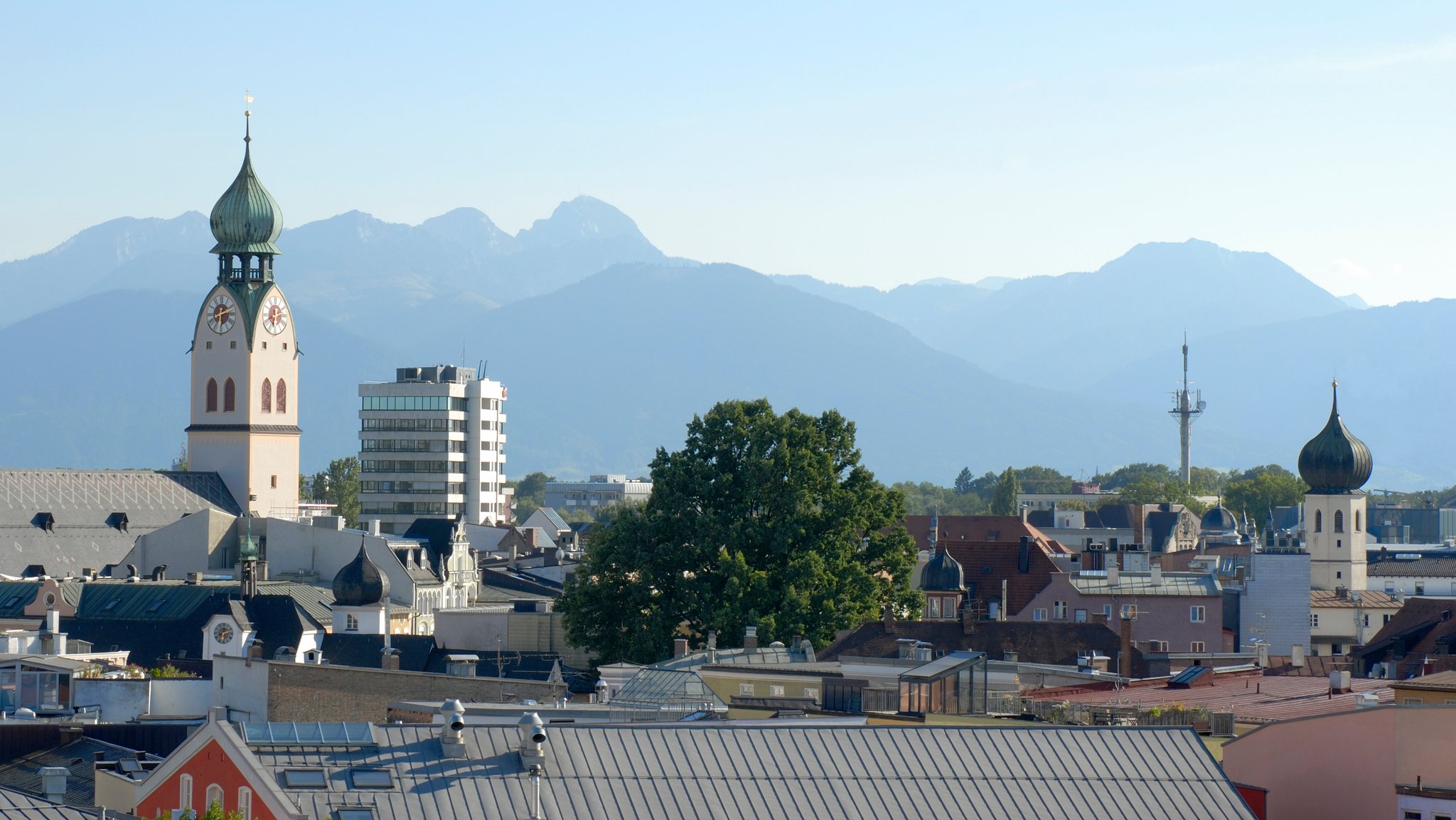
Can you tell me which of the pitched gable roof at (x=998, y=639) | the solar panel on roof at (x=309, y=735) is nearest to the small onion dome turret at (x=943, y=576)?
the pitched gable roof at (x=998, y=639)

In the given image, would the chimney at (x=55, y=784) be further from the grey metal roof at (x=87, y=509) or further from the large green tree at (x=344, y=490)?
the large green tree at (x=344, y=490)

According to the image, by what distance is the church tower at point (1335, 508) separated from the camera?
107 m

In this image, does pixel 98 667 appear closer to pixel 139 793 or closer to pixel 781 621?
pixel 781 621

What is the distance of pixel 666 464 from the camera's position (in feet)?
223

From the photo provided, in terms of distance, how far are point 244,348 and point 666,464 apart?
59404 millimetres

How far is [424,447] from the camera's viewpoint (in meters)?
188

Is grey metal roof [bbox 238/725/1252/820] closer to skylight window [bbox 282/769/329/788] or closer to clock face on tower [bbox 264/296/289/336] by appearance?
skylight window [bbox 282/769/329/788]

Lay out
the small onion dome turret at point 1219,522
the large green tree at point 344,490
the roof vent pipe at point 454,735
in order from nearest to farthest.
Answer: the roof vent pipe at point 454,735
the small onion dome turret at point 1219,522
the large green tree at point 344,490

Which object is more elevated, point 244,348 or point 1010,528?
point 244,348

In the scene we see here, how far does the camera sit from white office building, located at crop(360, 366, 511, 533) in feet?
608

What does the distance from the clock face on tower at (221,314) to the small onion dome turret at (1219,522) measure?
248 feet

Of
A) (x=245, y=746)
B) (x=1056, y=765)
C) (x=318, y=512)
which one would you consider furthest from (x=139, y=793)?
(x=318, y=512)

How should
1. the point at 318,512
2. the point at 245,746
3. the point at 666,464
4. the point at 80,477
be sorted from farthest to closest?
1. the point at 318,512
2. the point at 80,477
3. the point at 666,464
4. the point at 245,746

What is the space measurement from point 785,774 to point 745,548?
37955 millimetres
